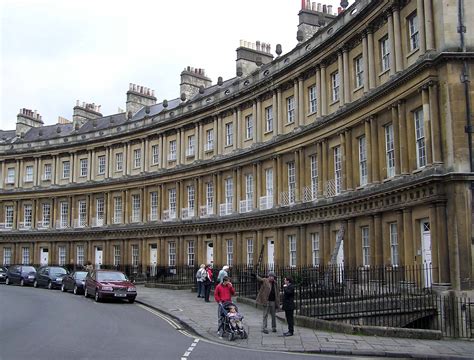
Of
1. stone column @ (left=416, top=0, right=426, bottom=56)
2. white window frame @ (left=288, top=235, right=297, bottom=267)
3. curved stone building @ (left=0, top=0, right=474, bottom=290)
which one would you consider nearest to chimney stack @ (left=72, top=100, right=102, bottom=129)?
curved stone building @ (left=0, top=0, right=474, bottom=290)

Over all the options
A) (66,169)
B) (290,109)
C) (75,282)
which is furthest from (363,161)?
(66,169)

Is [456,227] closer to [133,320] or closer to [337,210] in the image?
[337,210]

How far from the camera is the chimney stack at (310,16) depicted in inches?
1310

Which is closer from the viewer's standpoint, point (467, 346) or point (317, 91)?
point (467, 346)

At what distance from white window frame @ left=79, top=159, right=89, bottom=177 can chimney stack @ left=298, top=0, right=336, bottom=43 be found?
82.2 ft

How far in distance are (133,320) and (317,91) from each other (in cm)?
1553

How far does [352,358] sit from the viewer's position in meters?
13.1

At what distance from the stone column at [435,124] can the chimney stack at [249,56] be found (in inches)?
818

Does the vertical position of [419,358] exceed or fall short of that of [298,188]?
it falls short

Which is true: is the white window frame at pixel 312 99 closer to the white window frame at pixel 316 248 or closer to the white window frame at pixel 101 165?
the white window frame at pixel 316 248

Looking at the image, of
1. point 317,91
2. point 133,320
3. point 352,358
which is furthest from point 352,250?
point 352,358

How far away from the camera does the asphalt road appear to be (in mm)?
12508

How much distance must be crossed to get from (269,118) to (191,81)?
51.4 ft

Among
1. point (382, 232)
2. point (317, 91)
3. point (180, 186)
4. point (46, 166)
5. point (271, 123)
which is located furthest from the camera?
point (46, 166)
